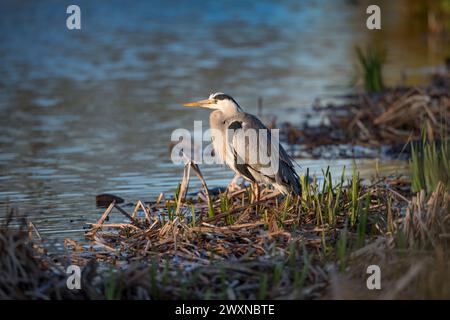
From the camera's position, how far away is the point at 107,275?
5.59 meters

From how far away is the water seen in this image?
970 centimetres

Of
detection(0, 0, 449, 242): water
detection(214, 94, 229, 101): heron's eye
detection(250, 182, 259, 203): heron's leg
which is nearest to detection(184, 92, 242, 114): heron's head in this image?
detection(214, 94, 229, 101): heron's eye

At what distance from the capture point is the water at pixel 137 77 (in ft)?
31.8

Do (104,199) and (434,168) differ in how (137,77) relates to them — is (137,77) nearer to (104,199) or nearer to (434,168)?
(104,199)

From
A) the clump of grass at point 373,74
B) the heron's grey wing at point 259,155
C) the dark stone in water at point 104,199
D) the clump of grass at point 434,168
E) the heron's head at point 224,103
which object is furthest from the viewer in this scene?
the clump of grass at point 373,74

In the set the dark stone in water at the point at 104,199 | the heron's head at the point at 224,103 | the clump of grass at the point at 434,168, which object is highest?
the heron's head at the point at 224,103

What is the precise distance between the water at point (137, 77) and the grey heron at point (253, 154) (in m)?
1.41

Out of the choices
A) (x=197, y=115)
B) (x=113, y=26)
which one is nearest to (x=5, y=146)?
(x=197, y=115)

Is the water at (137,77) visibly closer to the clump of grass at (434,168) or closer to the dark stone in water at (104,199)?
the dark stone in water at (104,199)

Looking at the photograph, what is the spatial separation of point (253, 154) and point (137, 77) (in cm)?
1076

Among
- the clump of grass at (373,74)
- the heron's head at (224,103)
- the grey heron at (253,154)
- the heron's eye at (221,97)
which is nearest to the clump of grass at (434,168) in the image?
the grey heron at (253,154)

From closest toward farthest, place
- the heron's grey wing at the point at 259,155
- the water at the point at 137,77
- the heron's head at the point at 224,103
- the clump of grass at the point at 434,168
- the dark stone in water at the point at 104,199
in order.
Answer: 1. the clump of grass at the point at 434,168
2. the heron's grey wing at the point at 259,155
3. the heron's head at the point at 224,103
4. the dark stone in water at the point at 104,199
5. the water at the point at 137,77

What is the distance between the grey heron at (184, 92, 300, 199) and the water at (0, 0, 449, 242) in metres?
1.41

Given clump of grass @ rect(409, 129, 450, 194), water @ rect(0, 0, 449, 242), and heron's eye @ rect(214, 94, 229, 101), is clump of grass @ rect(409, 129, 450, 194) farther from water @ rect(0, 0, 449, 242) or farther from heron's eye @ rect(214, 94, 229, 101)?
water @ rect(0, 0, 449, 242)
